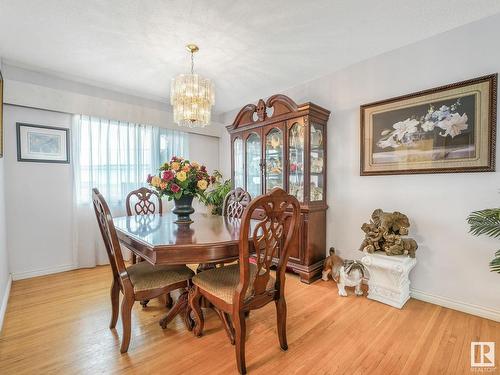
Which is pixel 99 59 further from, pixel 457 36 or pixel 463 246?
pixel 463 246

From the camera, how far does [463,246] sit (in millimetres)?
2064

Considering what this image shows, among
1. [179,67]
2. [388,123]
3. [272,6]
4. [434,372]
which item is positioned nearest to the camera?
[434,372]

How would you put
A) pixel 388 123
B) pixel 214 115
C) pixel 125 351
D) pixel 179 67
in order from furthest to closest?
pixel 214 115 → pixel 179 67 → pixel 388 123 → pixel 125 351

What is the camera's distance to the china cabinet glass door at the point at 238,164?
11.7ft

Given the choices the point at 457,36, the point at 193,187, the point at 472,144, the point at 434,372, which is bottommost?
the point at 434,372

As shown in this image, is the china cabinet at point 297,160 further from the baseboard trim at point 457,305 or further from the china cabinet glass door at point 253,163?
the baseboard trim at point 457,305

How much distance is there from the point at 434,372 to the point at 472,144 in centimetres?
173

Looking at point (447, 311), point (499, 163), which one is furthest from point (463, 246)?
point (499, 163)

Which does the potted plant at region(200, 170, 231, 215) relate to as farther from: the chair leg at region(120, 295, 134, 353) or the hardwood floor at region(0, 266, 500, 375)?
the chair leg at region(120, 295, 134, 353)

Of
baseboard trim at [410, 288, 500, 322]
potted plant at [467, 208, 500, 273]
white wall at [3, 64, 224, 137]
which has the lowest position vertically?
baseboard trim at [410, 288, 500, 322]

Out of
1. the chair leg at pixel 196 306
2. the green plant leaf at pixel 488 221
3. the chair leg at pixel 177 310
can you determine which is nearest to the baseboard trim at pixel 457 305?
the green plant leaf at pixel 488 221

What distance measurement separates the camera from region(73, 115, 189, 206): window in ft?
10.2

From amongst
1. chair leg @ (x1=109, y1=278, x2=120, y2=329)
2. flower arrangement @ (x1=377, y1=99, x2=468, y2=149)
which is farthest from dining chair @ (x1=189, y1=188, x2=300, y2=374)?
flower arrangement @ (x1=377, y1=99, x2=468, y2=149)

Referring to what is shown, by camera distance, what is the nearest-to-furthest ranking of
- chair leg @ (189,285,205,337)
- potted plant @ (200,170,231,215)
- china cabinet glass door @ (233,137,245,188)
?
1. chair leg @ (189,285,205,337)
2. china cabinet glass door @ (233,137,245,188)
3. potted plant @ (200,170,231,215)
